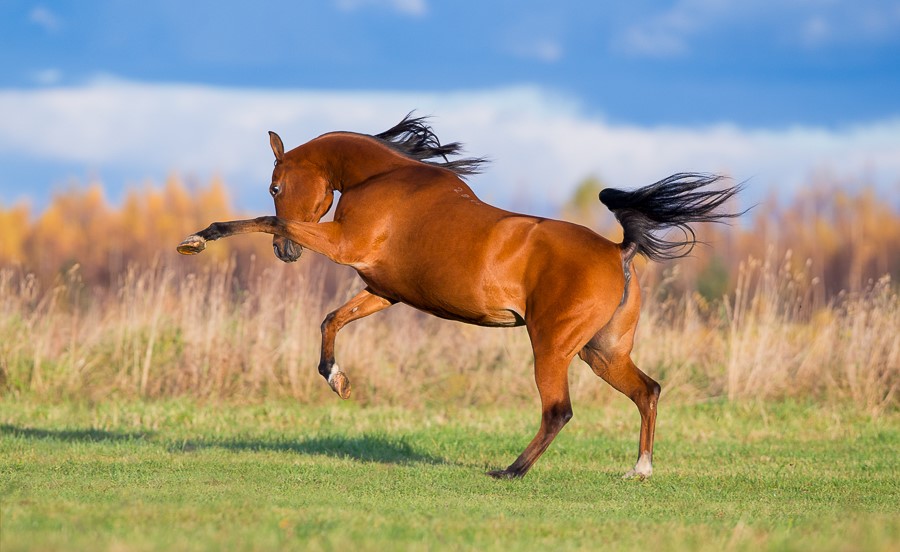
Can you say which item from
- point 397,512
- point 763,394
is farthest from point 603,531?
point 763,394

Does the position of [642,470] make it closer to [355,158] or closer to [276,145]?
[355,158]

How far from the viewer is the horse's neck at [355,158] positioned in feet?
29.0

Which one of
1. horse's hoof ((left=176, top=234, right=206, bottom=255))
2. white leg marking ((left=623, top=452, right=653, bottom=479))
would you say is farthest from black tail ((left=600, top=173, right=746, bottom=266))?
horse's hoof ((left=176, top=234, right=206, bottom=255))

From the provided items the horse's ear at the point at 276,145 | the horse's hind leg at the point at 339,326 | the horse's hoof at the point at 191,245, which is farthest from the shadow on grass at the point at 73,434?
the horse's ear at the point at 276,145

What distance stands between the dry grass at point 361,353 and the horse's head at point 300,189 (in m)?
4.56

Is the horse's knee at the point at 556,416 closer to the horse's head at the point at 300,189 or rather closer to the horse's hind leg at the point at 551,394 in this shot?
the horse's hind leg at the point at 551,394

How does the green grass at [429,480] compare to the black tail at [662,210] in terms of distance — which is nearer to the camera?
the green grass at [429,480]

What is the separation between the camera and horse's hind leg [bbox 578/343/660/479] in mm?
8461

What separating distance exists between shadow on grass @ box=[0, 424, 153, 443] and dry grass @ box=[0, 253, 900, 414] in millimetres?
2278

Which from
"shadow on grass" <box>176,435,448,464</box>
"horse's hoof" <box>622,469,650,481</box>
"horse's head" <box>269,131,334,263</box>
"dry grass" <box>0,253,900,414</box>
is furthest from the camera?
"dry grass" <box>0,253,900,414</box>

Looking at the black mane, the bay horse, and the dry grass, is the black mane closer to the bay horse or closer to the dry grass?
the bay horse

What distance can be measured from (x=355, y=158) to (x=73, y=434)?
408 centimetres

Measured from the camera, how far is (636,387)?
8.58m

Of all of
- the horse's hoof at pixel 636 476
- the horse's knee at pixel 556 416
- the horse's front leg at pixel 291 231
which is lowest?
the horse's hoof at pixel 636 476
